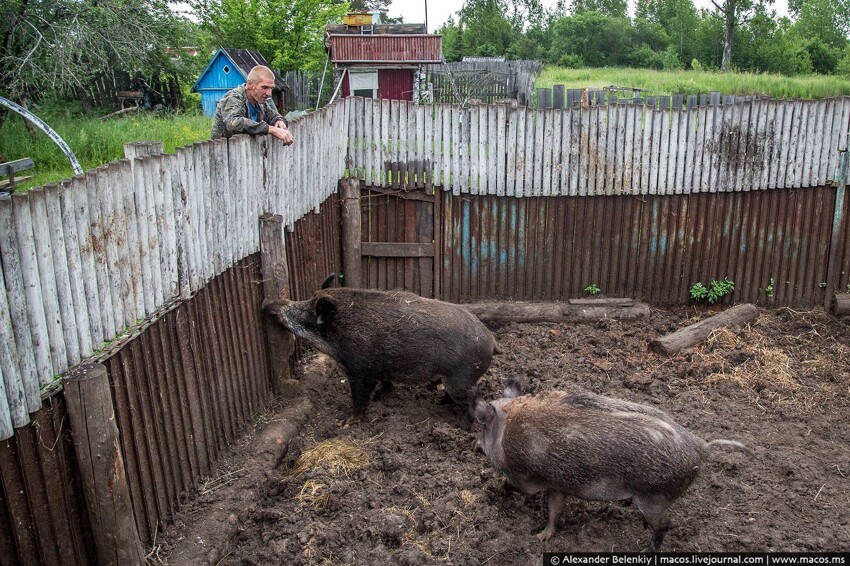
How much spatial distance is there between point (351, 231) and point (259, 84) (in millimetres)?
2716

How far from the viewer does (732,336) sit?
859 cm


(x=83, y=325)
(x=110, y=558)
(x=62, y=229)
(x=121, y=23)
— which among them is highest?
(x=121, y=23)

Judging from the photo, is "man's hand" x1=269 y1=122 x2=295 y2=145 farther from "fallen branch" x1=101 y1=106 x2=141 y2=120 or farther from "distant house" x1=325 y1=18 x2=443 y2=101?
"distant house" x1=325 y1=18 x2=443 y2=101

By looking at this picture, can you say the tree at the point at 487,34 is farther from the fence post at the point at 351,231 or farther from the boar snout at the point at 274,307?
the boar snout at the point at 274,307

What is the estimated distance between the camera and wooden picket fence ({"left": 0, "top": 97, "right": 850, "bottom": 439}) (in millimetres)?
3711

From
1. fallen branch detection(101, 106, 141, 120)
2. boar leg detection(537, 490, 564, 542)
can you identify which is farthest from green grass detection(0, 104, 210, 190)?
boar leg detection(537, 490, 564, 542)

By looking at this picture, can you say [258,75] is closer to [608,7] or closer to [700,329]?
[700,329]

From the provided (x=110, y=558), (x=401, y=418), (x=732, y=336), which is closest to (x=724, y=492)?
(x=401, y=418)

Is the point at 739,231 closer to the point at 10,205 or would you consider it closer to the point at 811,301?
the point at 811,301

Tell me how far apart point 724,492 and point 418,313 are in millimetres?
2842

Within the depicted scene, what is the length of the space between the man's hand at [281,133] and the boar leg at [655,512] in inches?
165

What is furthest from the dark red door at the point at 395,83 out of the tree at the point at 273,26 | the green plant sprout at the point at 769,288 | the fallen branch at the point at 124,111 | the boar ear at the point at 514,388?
the boar ear at the point at 514,388

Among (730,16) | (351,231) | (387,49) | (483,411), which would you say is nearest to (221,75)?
(387,49)

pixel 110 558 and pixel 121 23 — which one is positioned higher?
pixel 121 23
